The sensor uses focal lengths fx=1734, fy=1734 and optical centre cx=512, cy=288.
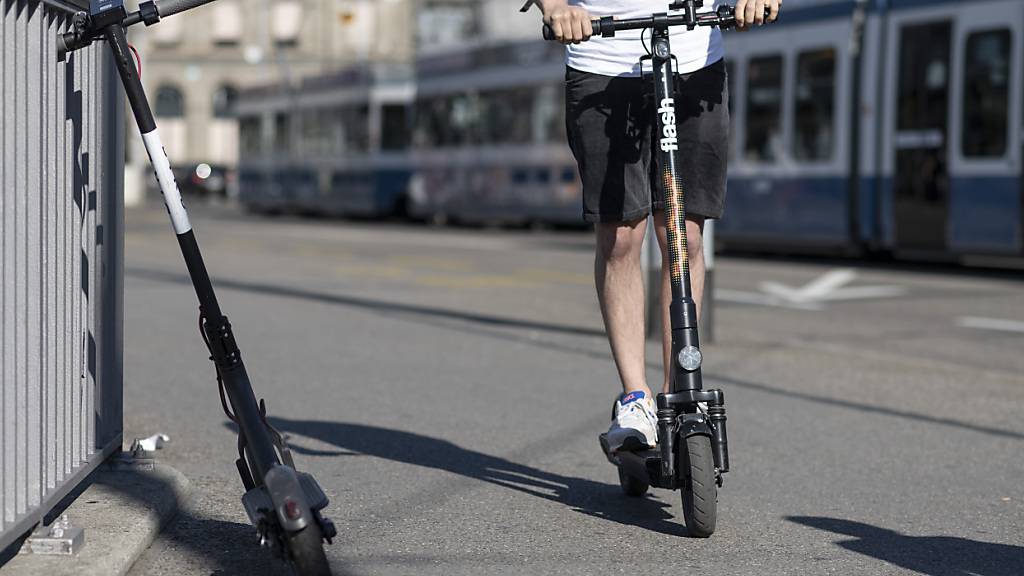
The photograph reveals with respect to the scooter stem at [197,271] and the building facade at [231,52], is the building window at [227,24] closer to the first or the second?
the building facade at [231,52]

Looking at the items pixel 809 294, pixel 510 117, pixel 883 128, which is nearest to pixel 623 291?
pixel 809 294

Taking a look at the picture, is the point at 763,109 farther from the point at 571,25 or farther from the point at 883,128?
the point at 571,25

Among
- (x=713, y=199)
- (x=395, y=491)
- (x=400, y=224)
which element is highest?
(x=713, y=199)

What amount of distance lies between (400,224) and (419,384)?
26.8 meters

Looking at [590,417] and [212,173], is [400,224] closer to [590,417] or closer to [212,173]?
[590,417]

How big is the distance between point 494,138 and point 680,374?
25.9 m

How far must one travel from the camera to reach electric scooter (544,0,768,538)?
13.2 feet

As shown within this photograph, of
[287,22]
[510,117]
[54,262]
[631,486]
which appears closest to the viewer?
[54,262]

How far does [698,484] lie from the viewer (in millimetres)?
4020

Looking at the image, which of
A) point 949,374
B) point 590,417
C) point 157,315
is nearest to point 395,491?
point 590,417

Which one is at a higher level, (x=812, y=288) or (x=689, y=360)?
(x=689, y=360)

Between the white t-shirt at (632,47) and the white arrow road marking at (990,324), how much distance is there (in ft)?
22.6

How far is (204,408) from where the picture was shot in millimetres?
6574

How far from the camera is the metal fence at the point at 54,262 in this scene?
133 inches
